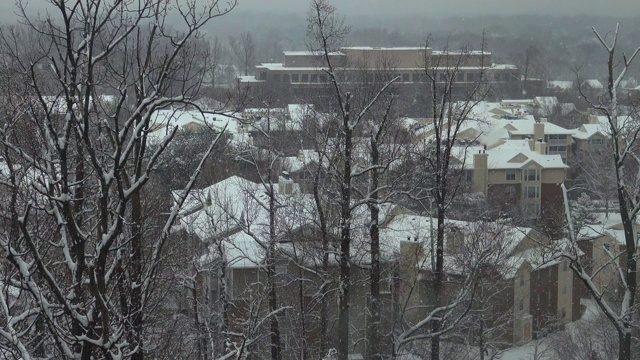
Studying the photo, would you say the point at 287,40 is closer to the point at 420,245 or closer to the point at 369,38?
the point at 369,38

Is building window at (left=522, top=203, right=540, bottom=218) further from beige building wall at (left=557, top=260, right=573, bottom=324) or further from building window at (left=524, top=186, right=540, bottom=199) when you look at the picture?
beige building wall at (left=557, top=260, right=573, bottom=324)

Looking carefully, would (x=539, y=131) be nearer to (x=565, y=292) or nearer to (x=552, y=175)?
(x=552, y=175)

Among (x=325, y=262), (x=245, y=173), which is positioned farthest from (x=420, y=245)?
(x=245, y=173)

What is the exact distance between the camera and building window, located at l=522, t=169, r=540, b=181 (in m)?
16.5

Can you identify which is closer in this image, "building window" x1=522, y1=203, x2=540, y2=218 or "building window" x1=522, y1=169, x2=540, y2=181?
"building window" x1=522, y1=203, x2=540, y2=218

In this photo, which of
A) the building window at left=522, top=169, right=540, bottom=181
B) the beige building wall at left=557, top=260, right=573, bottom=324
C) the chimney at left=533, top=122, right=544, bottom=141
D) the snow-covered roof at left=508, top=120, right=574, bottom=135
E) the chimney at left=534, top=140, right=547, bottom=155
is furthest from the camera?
the snow-covered roof at left=508, top=120, right=574, bottom=135

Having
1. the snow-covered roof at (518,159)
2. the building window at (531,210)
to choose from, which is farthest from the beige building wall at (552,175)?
the building window at (531,210)

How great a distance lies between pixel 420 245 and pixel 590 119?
56.4ft

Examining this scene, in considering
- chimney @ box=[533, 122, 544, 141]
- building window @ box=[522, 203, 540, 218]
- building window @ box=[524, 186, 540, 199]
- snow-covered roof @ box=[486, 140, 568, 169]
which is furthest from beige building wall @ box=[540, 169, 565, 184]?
chimney @ box=[533, 122, 544, 141]

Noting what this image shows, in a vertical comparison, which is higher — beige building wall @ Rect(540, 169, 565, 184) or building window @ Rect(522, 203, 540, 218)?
beige building wall @ Rect(540, 169, 565, 184)

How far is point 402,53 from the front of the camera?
33406 millimetres

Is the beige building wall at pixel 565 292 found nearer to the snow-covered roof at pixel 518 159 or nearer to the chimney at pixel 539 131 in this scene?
the snow-covered roof at pixel 518 159

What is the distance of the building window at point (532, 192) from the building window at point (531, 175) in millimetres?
185

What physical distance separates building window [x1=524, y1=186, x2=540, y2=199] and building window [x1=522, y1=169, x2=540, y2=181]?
0.61ft
